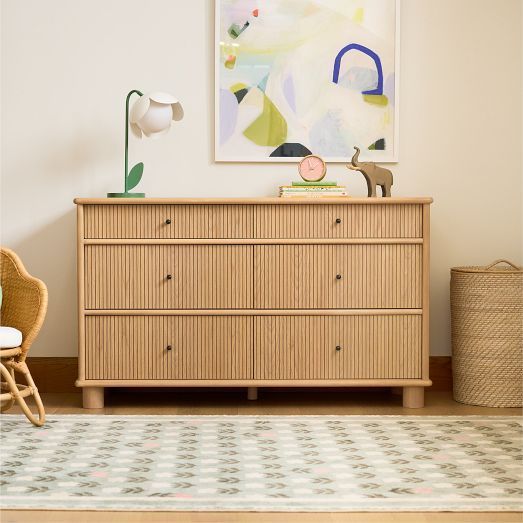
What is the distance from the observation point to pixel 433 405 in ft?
11.5

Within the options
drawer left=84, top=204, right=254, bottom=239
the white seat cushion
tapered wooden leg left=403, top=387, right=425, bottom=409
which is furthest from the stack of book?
the white seat cushion

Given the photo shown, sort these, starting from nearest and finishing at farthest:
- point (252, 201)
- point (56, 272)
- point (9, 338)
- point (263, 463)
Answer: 1. point (263, 463)
2. point (9, 338)
3. point (252, 201)
4. point (56, 272)

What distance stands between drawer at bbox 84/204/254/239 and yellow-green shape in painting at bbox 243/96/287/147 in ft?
1.73

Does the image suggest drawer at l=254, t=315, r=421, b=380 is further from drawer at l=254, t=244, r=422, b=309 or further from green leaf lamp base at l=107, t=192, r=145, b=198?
green leaf lamp base at l=107, t=192, r=145, b=198

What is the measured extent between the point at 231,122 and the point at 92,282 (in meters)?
0.96

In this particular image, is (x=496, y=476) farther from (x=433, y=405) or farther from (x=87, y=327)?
(x=87, y=327)

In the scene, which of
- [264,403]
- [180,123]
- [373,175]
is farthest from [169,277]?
[373,175]

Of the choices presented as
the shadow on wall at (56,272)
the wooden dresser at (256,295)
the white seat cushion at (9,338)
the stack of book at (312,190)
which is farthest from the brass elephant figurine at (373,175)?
the white seat cushion at (9,338)

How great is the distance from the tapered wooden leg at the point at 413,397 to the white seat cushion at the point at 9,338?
4.96ft

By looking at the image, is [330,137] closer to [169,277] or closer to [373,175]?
[373,175]

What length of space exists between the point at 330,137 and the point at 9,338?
5.38 ft

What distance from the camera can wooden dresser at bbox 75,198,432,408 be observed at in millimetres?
3375

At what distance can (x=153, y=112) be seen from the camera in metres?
3.48

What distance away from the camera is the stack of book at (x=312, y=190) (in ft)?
11.5
